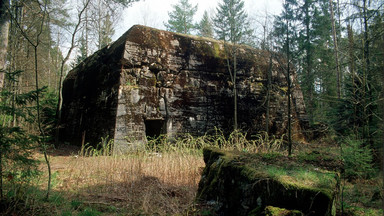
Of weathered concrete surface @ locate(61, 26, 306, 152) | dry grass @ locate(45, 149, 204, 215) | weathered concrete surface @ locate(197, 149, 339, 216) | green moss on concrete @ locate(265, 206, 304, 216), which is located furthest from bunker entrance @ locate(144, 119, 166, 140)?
green moss on concrete @ locate(265, 206, 304, 216)

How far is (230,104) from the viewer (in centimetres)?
932

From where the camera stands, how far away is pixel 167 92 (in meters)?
8.28

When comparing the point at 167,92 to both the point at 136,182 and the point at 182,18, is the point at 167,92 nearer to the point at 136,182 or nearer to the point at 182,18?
the point at 136,182

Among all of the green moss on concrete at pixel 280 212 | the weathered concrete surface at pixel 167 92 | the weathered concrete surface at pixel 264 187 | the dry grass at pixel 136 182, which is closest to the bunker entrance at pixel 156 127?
the weathered concrete surface at pixel 167 92

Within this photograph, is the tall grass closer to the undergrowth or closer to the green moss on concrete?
the undergrowth

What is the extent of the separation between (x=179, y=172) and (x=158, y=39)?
5294 mm

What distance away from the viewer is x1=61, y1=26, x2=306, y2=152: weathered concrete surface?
7676 millimetres

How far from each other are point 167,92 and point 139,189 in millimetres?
4378

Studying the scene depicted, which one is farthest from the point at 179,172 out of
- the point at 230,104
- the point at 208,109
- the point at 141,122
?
the point at 230,104

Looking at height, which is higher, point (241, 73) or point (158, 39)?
point (158, 39)

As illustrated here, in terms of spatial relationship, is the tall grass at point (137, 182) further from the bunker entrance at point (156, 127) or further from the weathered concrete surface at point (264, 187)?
the bunker entrance at point (156, 127)

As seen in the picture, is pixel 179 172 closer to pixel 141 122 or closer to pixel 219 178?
pixel 219 178

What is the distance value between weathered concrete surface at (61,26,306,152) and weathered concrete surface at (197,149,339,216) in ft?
14.5

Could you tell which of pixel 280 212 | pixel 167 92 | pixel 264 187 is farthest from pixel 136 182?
pixel 167 92
